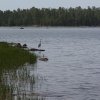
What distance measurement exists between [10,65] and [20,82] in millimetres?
6301

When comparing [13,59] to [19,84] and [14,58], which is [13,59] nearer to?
[14,58]

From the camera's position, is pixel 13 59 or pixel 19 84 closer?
pixel 19 84

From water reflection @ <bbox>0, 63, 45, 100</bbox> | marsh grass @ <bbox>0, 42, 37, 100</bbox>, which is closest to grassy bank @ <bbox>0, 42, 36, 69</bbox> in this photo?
marsh grass @ <bbox>0, 42, 37, 100</bbox>

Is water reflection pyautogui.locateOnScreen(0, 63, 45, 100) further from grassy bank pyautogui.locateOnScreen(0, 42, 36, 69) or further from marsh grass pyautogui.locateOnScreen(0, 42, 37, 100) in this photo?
grassy bank pyautogui.locateOnScreen(0, 42, 36, 69)

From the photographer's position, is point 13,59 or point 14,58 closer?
point 13,59

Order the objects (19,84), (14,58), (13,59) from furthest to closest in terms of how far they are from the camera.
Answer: (14,58), (13,59), (19,84)

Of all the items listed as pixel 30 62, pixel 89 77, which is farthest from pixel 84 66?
Answer: pixel 89 77

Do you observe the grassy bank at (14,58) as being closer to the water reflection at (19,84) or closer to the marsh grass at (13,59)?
the marsh grass at (13,59)

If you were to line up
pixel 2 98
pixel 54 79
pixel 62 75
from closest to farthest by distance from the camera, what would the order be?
1. pixel 2 98
2. pixel 54 79
3. pixel 62 75

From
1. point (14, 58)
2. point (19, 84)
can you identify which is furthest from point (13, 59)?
point (19, 84)

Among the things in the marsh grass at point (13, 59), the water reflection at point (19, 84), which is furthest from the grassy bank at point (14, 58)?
the water reflection at point (19, 84)

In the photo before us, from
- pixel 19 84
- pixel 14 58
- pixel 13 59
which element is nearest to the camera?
pixel 19 84

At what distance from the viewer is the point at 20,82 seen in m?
25.8

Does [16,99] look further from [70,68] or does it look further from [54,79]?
[70,68]
